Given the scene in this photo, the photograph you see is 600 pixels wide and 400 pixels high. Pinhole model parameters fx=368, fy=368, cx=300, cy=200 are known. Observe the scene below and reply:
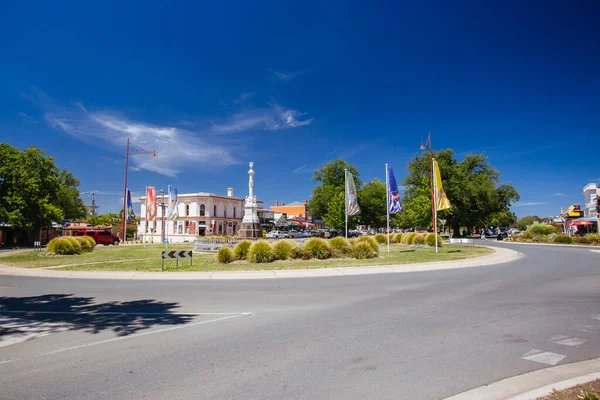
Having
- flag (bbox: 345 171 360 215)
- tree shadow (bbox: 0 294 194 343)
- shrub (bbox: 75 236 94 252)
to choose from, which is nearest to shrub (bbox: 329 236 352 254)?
flag (bbox: 345 171 360 215)

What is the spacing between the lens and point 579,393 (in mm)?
3744

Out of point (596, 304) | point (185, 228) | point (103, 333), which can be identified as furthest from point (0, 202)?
point (596, 304)

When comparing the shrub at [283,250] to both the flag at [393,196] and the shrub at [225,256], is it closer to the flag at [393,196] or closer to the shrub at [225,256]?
the shrub at [225,256]

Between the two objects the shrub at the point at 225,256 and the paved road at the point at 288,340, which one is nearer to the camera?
the paved road at the point at 288,340

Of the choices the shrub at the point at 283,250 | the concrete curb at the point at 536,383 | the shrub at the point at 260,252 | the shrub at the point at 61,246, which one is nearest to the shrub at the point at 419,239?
the shrub at the point at 283,250

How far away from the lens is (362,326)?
6.75 meters

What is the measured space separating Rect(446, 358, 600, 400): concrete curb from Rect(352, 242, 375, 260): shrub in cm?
1661

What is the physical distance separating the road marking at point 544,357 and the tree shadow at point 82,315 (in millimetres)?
5859

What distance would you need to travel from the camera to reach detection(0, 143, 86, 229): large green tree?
3906 cm

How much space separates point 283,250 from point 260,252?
1430mm

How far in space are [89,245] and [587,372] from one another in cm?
3311

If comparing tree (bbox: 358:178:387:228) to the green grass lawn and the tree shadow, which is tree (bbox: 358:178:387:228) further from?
the tree shadow

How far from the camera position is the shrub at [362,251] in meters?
21.3

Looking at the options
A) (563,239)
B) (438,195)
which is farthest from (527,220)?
(438,195)
